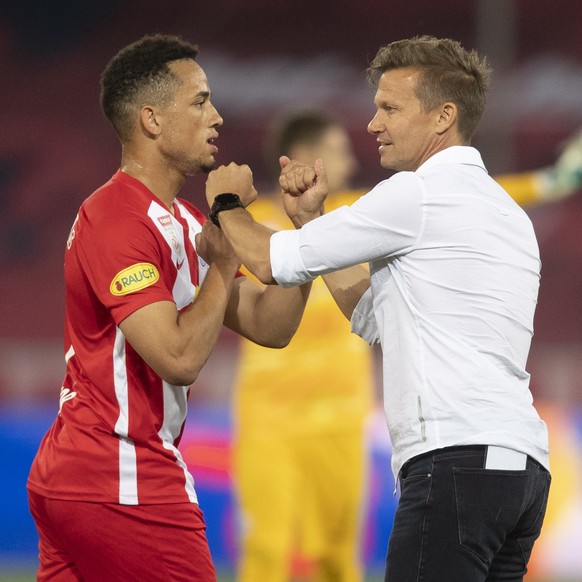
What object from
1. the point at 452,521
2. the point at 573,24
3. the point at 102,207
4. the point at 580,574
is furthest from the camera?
the point at 573,24

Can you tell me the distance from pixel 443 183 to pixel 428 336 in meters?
0.36

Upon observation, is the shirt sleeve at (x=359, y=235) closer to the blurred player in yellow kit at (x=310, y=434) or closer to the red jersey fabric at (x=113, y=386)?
the red jersey fabric at (x=113, y=386)

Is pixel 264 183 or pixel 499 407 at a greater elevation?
pixel 264 183

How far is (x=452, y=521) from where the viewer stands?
275 centimetres

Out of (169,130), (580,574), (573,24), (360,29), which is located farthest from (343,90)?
(169,130)

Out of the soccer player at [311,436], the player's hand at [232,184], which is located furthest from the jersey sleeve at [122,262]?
the soccer player at [311,436]

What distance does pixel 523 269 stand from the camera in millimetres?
2902

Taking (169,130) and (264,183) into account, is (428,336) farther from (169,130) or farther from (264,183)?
(264,183)

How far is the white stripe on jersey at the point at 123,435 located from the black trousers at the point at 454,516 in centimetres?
64

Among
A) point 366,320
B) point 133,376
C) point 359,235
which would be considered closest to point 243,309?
point 366,320

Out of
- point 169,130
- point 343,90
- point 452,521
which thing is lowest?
point 452,521

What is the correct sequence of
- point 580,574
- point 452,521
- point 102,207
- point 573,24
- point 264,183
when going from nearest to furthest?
point 452,521
point 102,207
point 580,574
point 264,183
point 573,24

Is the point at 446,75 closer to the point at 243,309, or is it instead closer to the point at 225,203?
the point at 225,203

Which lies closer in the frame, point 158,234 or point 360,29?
point 158,234
